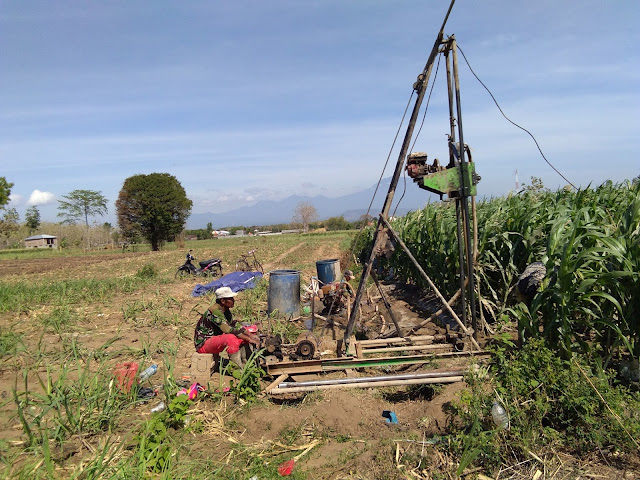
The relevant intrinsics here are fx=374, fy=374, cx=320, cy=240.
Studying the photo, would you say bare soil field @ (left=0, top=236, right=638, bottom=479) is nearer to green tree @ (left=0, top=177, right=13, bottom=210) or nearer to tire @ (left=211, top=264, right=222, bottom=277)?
tire @ (left=211, top=264, right=222, bottom=277)

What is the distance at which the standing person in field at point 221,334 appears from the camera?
4.55 m

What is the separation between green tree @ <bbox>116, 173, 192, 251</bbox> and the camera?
1405 inches

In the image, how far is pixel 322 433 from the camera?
3.25 metres

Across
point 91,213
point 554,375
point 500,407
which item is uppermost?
point 91,213

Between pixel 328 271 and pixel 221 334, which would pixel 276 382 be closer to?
pixel 221 334

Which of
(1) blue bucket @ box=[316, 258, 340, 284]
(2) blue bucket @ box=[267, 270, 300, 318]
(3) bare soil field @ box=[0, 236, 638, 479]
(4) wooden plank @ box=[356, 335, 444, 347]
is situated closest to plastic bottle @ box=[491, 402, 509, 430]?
(3) bare soil field @ box=[0, 236, 638, 479]

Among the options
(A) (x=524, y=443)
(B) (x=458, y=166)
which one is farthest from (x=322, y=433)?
(B) (x=458, y=166)

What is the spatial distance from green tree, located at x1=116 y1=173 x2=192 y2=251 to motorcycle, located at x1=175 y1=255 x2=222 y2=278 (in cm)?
2434

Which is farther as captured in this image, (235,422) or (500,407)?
(235,422)

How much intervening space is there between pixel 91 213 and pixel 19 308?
49096 mm

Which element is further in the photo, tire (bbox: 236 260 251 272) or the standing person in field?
tire (bbox: 236 260 251 272)

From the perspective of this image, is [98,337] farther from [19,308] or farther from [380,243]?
[380,243]

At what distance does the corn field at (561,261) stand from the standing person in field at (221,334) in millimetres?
2953

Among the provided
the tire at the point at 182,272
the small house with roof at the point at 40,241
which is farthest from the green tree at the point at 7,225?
the tire at the point at 182,272
